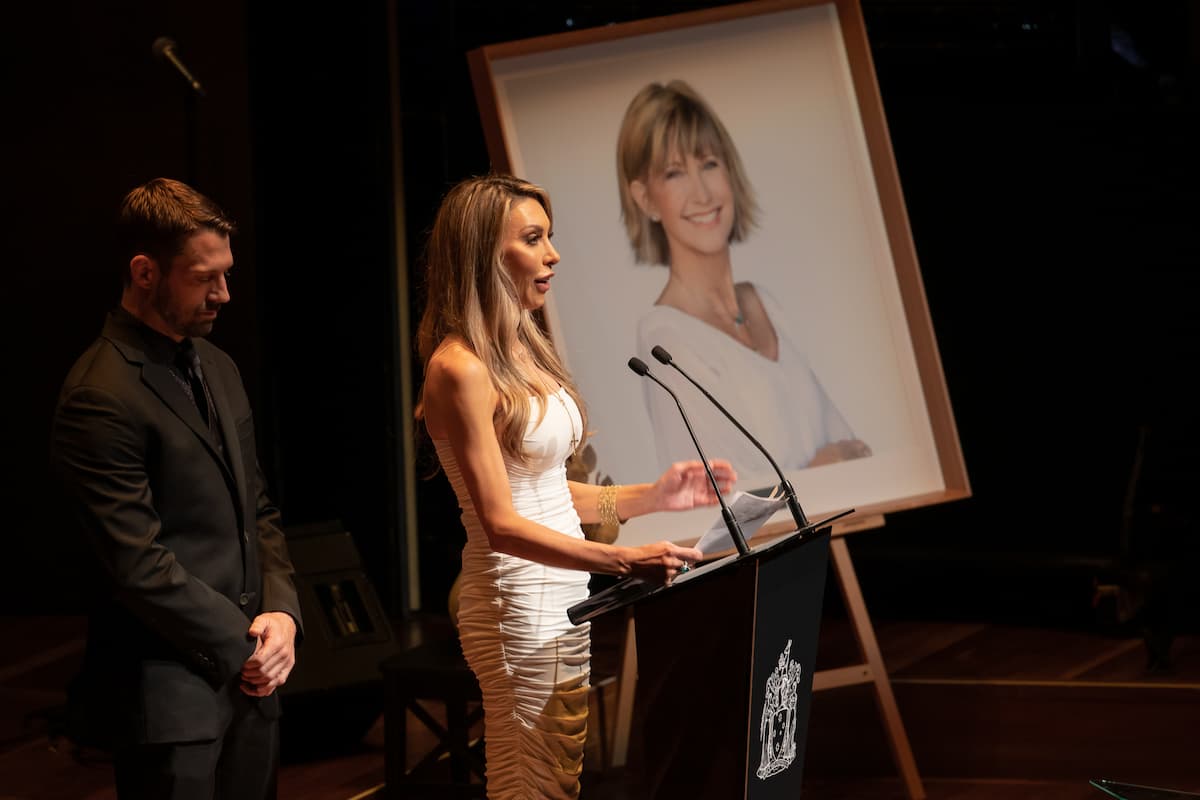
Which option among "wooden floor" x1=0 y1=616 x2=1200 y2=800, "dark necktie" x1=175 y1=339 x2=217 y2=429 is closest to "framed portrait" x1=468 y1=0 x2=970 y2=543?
"wooden floor" x1=0 y1=616 x2=1200 y2=800

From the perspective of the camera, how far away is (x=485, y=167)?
4957mm

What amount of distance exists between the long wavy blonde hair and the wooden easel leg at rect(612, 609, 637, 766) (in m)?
1.48

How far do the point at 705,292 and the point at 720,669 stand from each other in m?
1.47

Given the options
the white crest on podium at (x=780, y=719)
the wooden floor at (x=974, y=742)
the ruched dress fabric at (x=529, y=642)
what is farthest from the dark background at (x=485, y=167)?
the white crest on podium at (x=780, y=719)

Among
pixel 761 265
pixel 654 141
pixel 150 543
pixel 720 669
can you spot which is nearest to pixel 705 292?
pixel 761 265

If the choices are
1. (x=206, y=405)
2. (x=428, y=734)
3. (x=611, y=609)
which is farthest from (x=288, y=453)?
(x=611, y=609)

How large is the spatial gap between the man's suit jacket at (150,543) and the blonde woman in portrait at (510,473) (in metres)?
0.36

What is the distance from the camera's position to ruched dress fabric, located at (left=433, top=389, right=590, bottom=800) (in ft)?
6.52

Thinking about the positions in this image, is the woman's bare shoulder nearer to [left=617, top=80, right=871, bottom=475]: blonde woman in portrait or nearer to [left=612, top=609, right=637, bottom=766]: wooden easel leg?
[left=617, top=80, right=871, bottom=475]: blonde woman in portrait

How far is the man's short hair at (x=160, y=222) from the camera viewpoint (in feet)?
6.06

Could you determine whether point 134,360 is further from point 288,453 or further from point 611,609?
point 288,453

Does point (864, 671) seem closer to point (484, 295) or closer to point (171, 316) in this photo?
point (484, 295)

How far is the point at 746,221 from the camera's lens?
323 cm

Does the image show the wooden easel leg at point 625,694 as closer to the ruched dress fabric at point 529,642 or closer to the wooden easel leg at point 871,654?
the wooden easel leg at point 871,654
